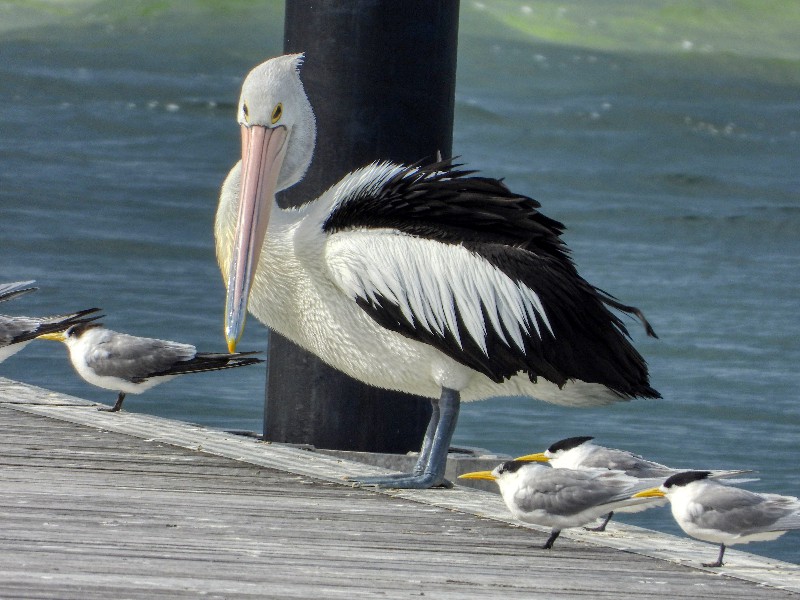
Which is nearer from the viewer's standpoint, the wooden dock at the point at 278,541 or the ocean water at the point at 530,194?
the wooden dock at the point at 278,541

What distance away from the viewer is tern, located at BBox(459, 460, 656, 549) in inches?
189

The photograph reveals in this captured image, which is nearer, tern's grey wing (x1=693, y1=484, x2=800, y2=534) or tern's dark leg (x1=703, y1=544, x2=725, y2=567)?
tern's dark leg (x1=703, y1=544, x2=725, y2=567)

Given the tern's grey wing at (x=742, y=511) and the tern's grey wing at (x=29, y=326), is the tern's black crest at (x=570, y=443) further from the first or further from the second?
the tern's grey wing at (x=29, y=326)

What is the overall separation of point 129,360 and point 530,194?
20476 mm

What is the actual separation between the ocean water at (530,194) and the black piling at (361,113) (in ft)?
12.9

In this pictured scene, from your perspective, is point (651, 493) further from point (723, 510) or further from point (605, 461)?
point (605, 461)

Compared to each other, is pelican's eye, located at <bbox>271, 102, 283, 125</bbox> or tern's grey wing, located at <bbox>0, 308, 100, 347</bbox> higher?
pelican's eye, located at <bbox>271, 102, 283, 125</bbox>

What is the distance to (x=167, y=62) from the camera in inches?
1705

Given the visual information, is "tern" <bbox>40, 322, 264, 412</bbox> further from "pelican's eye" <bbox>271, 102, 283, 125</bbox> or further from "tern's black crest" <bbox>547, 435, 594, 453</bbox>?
"tern's black crest" <bbox>547, 435, 594, 453</bbox>

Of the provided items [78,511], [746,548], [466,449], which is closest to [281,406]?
[466,449]

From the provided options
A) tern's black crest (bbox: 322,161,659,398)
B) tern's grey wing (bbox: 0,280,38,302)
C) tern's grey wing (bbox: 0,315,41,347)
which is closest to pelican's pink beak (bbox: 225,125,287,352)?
tern's black crest (bbox: 322,161,659,398)

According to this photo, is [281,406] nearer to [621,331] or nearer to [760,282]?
[621,331]

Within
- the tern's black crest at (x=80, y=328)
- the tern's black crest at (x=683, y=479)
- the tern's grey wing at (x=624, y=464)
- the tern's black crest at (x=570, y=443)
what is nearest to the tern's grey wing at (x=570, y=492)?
the tern's black crest at (x=683, y=479)

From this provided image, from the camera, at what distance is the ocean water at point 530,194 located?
13.6m
